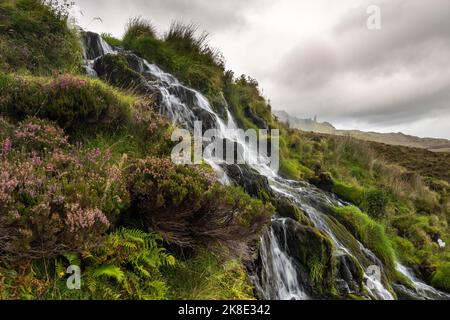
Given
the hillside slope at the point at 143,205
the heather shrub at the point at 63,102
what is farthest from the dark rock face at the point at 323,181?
the heather shrub at the point at 63,102

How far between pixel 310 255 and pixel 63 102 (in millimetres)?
4457

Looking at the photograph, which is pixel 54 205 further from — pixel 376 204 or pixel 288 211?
pixel 376 204

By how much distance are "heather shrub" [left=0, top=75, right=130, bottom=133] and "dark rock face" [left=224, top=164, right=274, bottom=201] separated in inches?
87.9

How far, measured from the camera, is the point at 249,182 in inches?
273

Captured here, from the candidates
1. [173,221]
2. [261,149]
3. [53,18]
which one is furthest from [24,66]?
[261,149]

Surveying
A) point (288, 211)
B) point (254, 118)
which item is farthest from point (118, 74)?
point (254, 118)

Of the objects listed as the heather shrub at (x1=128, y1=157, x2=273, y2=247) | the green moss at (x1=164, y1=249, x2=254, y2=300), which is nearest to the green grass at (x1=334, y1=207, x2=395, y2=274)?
the green moss at (x1=164, y1=249, x2=254, y2=300)

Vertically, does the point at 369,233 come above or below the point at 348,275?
above

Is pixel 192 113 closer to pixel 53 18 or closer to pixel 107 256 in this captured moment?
pixel 53 18

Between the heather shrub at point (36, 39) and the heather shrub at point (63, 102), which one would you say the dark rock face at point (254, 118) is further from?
the heather shrub at point (63, 102)

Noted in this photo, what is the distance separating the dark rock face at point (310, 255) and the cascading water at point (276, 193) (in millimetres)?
53

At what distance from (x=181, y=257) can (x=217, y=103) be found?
27.1ft

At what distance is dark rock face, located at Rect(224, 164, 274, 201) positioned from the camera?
269 inches

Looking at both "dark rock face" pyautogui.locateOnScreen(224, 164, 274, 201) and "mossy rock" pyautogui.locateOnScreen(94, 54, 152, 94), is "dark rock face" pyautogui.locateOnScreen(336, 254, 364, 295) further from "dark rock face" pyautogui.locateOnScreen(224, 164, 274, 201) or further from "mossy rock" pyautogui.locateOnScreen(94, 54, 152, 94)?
"mossy rock" pyautogui.locateOnScreen(94, 54, 152, 94)
